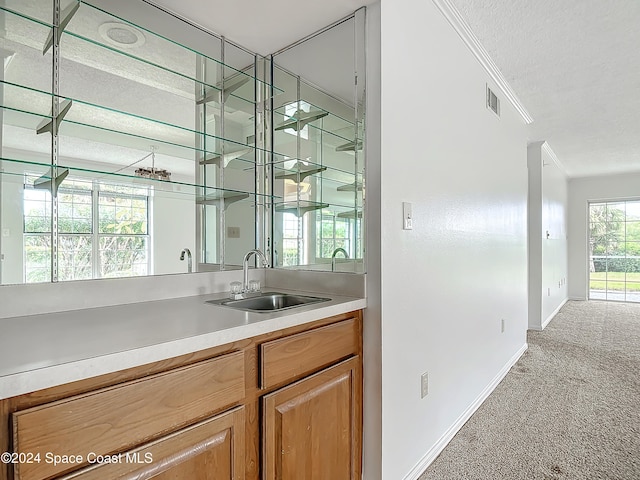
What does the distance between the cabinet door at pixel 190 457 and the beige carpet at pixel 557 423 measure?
1236 millimetres

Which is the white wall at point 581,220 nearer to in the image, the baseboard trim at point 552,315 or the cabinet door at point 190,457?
the baseboard trim at point 552,315

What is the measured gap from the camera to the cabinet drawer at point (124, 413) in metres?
0.75

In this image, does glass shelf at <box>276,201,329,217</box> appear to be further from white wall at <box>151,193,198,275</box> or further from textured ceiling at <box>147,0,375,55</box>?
textured ceiling at <box>147,0,375,55</box>

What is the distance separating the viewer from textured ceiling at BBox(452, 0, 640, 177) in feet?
6.87

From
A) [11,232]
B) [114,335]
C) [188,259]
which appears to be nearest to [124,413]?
[114,335]

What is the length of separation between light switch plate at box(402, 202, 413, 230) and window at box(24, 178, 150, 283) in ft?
3.94

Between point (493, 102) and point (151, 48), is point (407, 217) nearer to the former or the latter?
point (151, 48)

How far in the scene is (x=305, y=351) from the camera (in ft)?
4.50

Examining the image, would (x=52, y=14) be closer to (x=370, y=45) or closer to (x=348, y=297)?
(x=370, y=45)

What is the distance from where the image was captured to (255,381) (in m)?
1.20

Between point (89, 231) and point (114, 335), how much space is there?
68 centimetres

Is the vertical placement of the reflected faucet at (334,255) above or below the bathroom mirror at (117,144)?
below

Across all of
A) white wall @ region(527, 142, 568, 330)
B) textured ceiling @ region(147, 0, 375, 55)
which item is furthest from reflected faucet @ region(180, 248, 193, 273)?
white wall @ region(527, 142, 568, 330)

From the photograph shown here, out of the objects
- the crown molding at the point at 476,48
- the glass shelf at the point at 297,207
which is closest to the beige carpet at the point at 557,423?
the glass shelf at the point at 297,207
